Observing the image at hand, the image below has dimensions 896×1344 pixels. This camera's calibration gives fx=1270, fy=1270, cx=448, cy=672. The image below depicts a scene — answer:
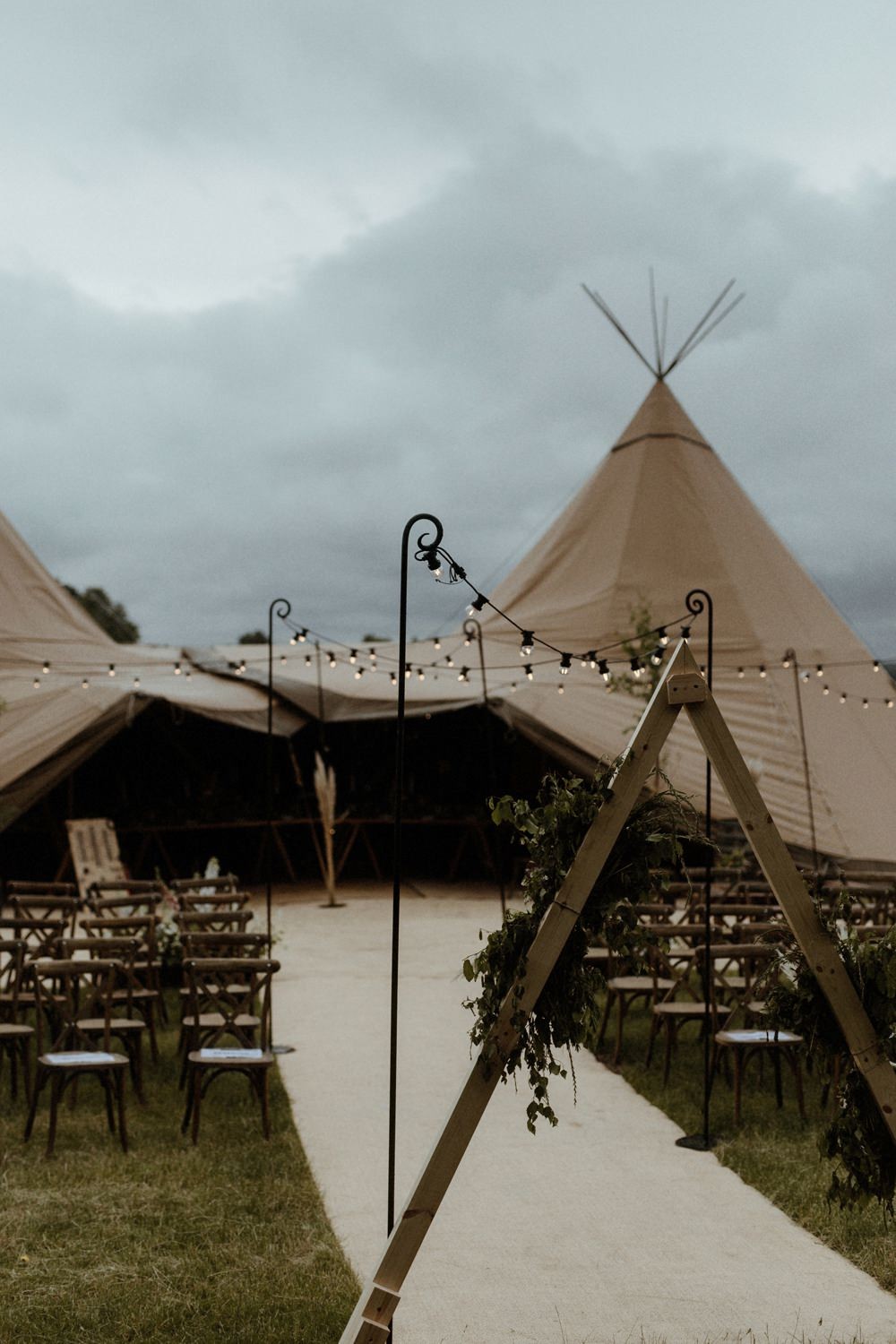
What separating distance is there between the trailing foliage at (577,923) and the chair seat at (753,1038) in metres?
2.60

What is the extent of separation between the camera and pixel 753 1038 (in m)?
6.00

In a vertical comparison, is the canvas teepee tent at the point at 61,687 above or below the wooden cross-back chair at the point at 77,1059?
above

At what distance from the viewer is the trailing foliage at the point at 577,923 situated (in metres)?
3.42

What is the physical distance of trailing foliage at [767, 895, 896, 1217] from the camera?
3.44m

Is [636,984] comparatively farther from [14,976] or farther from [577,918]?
[577,918]

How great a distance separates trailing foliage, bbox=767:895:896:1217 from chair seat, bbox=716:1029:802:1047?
7.62ft

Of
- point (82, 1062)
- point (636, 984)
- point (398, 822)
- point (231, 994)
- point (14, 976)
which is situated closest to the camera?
point (398, 822)

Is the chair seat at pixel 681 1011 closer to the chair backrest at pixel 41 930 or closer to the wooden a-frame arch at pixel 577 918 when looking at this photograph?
the wooden a-frame arch at pixel 577 918

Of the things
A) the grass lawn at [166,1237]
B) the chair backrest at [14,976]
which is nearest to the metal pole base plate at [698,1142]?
Result: the grass lawn at [166,1237]

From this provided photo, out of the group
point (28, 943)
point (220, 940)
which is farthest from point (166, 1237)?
point (28, 943)

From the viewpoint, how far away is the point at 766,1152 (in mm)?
5461

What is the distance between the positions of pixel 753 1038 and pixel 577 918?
118 inches

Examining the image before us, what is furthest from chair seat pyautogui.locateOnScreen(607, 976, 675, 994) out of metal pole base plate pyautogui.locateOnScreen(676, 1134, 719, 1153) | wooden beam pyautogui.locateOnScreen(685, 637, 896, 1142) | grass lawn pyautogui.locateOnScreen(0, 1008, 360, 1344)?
wooden beam pyautogui.locateOnScreen(685, 637, 896, 1142)

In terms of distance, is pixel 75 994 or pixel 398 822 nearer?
pixel 398 822
